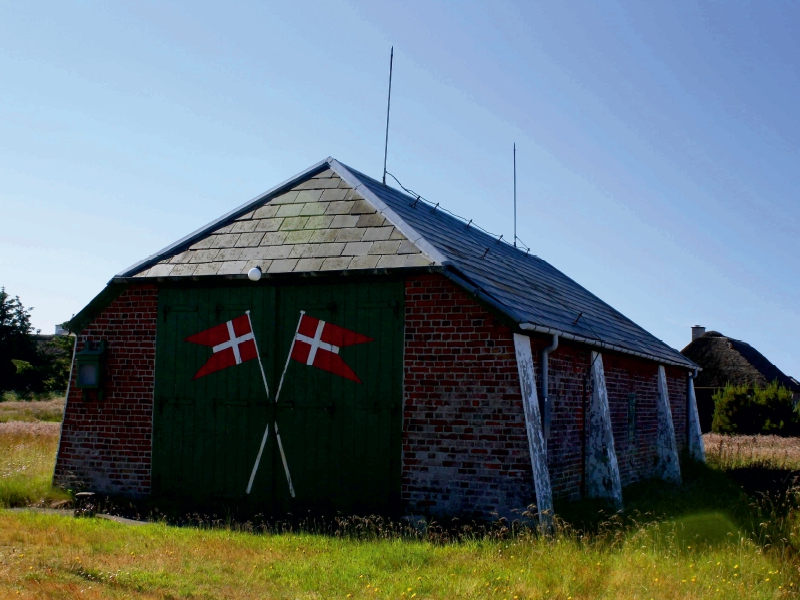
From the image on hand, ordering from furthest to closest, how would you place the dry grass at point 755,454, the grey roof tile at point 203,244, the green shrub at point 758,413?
the green shrub at point 758,413, the dry grass at point 755,454, the grey roof tile at point 203,244

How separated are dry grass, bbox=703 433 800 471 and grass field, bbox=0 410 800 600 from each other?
25.6 ft

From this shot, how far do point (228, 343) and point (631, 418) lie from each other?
7.38m

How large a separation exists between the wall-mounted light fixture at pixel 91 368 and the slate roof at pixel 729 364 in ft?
102

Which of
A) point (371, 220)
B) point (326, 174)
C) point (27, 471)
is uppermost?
point (326, 174)

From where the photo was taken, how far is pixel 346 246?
11.2m

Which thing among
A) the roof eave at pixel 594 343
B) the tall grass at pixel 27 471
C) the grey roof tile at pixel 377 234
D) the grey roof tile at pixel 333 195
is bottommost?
the tall grass at pixel 27 471

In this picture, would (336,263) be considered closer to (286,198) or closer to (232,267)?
(232,267)

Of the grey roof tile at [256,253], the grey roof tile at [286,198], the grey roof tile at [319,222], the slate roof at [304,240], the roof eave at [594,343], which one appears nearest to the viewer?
the roof eave at [594,343]

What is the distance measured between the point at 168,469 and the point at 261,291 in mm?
2764

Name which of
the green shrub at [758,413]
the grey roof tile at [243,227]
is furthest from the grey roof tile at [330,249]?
the green shrub at [758,413]

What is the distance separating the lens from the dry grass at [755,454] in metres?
18.0

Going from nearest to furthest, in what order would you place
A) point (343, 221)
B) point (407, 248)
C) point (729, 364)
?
point (407, 248) → point (343, 221) → point (729, 364)

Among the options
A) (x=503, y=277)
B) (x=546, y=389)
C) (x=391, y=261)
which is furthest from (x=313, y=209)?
(x=546, y=389)

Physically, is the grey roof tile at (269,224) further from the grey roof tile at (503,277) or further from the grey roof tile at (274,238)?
the grey roof tile at (503,277)
